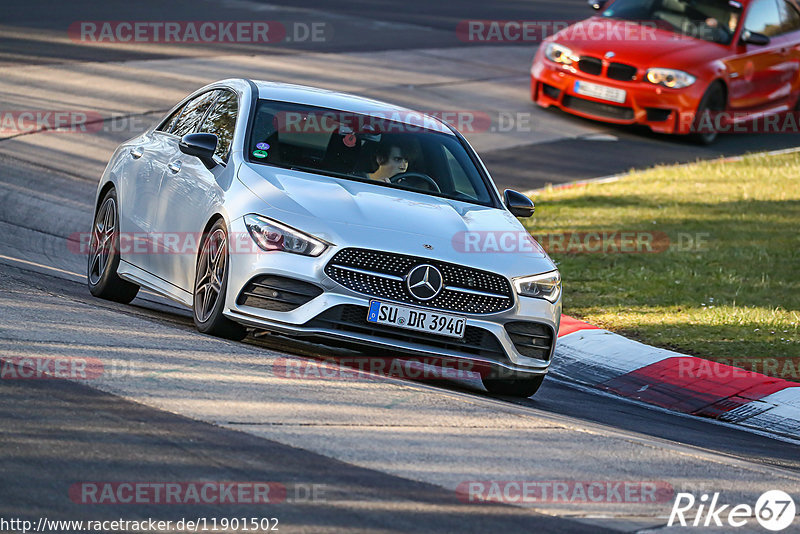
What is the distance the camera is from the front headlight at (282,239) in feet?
24.2

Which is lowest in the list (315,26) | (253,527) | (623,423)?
(315,26)

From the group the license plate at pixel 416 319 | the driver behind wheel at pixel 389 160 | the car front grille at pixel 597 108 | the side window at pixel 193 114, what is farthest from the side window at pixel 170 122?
the car front grille at pixel 597 108

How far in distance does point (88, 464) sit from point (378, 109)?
14.7ft

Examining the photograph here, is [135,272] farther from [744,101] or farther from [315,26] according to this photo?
[315,26]

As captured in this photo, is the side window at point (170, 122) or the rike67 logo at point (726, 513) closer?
the rike67 logo at point (726, 513)

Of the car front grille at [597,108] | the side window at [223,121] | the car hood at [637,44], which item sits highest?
the side window at [223,121]

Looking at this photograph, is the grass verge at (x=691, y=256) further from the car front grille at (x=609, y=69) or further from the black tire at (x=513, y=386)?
the black tire at (x=513, y=386)

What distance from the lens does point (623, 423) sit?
26.6 feet

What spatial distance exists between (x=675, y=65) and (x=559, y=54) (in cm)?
163

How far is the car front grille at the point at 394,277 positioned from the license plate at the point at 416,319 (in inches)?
2.0

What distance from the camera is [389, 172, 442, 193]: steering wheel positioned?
8.63 metres

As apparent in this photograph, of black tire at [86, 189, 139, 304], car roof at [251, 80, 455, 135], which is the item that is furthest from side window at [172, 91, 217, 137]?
black tire at [86, 189, 139, 304]

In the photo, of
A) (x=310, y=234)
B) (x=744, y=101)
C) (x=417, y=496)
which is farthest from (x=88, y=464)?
(x=744, y=101)

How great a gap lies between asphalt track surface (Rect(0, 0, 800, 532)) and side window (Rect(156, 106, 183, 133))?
51.8 inches
